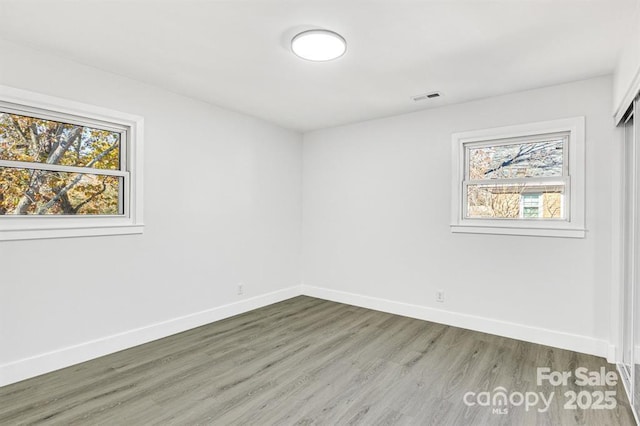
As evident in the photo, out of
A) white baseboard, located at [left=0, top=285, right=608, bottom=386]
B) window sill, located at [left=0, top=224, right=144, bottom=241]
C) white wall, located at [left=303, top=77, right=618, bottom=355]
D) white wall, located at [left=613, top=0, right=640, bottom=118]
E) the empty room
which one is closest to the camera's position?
white wall, located at [left=613, top=0, right=640, bottom=118]

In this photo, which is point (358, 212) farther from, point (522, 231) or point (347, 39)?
point (347, 39)

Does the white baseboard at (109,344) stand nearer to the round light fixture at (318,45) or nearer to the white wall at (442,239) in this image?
the white wall at (442,239)

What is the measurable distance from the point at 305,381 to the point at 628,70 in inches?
125

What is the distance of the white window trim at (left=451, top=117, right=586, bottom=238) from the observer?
3021mm

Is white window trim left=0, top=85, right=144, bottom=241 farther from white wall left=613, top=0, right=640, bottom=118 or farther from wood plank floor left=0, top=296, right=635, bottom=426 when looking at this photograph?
white wall left=613, top=0, right=640, bottom=118

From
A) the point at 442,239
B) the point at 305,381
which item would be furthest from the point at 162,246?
the point at 442,239

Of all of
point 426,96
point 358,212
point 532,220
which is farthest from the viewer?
point 358,212

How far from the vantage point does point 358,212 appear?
454cm

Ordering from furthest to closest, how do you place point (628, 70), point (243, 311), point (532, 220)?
point (243, 311) < point (532, 220) < point (628, 70)

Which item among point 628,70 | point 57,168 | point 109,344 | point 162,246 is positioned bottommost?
point 109,344

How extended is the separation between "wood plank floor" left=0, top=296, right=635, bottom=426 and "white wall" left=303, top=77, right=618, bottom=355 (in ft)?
1.15

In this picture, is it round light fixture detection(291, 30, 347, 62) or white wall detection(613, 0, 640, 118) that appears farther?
round light fixture detection(291, 30, 347, 62)

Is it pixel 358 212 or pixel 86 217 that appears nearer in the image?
pixel 86 217

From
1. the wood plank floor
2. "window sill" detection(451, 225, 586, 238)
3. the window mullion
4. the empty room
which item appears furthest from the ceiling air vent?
the window mullion
